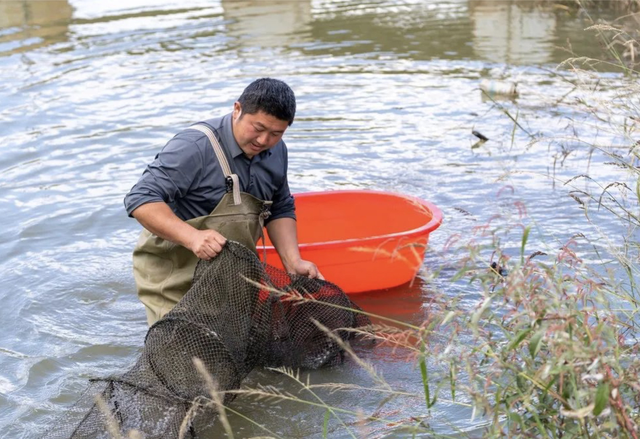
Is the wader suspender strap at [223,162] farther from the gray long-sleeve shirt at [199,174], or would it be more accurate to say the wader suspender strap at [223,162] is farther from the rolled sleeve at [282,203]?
the rolled sleeve at [282,203]

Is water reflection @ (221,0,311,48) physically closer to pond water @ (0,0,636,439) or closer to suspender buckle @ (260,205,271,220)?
pond water @ (0,0,636,439)

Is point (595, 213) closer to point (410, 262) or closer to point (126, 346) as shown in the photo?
point (410, 262)

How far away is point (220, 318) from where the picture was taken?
4.01 m

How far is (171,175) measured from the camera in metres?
4.27

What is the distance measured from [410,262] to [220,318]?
171 centimetres

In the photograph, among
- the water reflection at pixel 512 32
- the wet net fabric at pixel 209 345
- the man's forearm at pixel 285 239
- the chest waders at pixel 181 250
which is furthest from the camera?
the water reflection at pixel 512 32

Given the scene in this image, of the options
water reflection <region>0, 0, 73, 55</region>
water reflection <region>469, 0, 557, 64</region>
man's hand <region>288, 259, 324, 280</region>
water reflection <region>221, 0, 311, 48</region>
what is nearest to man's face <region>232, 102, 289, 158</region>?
man's hand <region>288, 259, 324, 280</region>

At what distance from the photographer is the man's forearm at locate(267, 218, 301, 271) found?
15.5ft

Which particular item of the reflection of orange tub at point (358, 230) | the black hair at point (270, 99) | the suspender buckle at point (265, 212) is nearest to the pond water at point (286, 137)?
the reflection of orange tub at point (358, 230)

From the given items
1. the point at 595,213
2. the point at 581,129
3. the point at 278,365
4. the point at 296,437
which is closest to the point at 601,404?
the point at 296,437

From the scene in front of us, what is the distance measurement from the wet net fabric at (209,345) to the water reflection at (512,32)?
8.19 m

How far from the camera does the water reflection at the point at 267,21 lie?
1355cm

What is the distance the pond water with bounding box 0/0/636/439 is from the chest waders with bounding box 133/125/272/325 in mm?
599

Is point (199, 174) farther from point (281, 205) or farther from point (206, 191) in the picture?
point (281, 205)
